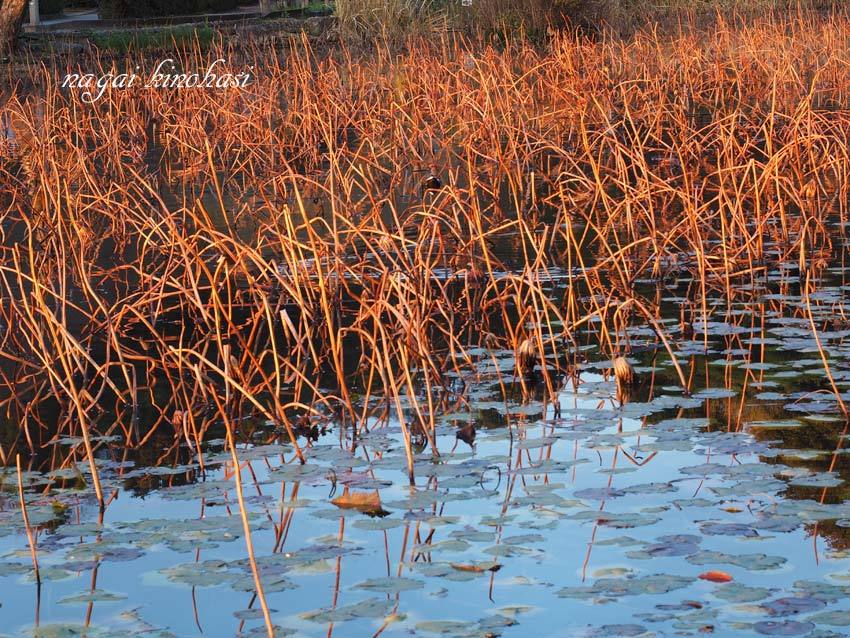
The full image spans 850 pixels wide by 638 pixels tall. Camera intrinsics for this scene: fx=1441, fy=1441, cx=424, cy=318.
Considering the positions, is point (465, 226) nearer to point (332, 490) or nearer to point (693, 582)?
point (332, 490)

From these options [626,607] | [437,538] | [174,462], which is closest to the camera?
[626,607]

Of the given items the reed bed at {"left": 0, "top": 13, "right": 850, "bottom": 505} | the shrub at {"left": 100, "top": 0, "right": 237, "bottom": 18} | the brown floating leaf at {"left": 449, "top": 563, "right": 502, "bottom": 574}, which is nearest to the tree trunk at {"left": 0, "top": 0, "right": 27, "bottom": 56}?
the reed bed at {"left": 0, "top": 13, "right": 850, "bottom": 505}

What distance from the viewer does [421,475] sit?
464 cm

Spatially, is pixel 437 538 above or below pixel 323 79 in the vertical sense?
below

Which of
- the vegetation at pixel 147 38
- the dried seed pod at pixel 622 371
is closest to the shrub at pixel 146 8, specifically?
the vegetation at pixel 147 38

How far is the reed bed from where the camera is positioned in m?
5.46

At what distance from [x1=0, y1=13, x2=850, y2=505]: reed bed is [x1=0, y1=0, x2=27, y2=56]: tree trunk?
7.62 meters

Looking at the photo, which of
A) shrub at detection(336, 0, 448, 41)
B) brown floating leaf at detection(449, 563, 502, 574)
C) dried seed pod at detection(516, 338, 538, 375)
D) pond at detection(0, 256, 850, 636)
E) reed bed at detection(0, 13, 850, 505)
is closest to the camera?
pond at detection(0, 256, 850, 636)

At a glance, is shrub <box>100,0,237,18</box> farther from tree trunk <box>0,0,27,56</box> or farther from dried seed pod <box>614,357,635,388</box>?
dried seed pod <box>614,357,635,388</box>

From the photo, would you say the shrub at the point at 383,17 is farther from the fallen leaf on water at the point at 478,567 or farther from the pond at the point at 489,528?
the fallen leaf on water at the point at 478,567

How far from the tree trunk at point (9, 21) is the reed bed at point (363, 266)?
7.62 metres

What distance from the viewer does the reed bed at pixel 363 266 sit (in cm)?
546

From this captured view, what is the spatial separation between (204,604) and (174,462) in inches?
51.3

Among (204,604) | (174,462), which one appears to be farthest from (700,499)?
(174,462)
